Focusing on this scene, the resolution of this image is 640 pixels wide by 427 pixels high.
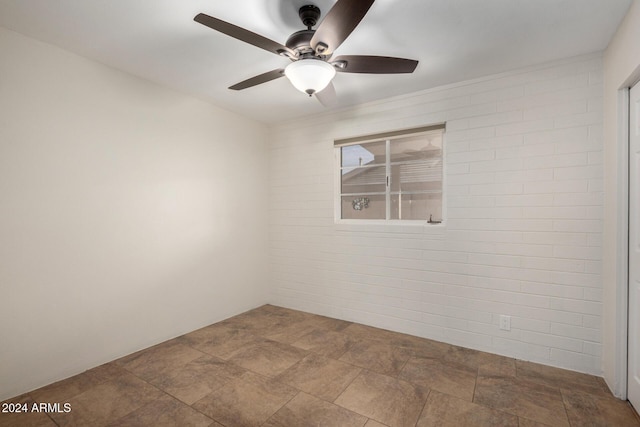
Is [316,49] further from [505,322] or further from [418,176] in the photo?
[505,322]

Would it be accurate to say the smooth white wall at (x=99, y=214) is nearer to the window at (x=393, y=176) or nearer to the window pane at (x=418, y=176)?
the window at (x=393, y=176)

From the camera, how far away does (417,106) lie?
294cm

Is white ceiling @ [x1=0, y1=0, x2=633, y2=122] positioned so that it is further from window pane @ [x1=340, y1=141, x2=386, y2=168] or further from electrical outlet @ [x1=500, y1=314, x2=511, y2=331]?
electrical outlet @ [x1=500, y1=314, x2=511, y2=331]

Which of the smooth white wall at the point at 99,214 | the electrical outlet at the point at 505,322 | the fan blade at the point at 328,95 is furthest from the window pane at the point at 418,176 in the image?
the smooth white wall at the point at 99,214

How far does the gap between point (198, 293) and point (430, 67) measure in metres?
3.09

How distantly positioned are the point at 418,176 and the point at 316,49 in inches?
73.3

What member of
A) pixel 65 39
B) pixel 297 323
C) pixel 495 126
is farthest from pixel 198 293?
pixel 495 126

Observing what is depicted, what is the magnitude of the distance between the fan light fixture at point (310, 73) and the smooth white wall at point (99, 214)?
1.67 m

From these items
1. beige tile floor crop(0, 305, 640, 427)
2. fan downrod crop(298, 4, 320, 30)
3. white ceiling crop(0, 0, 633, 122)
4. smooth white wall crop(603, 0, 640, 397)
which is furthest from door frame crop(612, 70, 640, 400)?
fan downrod crop(298, 4, 320, 30)

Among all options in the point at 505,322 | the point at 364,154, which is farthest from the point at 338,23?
the point at 505,322

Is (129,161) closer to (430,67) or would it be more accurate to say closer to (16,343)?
(16,343)

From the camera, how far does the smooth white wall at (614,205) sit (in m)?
1.86

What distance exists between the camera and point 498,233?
101 inches

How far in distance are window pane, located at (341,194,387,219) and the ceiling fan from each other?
162 centimetres
